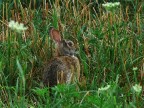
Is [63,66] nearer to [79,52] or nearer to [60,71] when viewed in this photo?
[60,71]

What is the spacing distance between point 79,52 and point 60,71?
25.0 inches

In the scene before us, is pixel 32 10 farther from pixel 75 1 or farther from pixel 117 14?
pixel 117 14

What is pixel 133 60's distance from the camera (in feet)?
18.4

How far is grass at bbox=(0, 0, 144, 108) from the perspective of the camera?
4619 mm

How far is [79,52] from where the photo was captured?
5879mm

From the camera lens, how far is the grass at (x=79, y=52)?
182 inches

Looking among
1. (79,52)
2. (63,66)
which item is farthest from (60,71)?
(79,52)

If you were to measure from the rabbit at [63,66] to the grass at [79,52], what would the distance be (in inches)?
3.6

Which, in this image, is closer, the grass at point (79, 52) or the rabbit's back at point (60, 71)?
the grass at point (79, 52)

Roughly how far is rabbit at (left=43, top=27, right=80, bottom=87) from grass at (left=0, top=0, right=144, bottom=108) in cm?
9

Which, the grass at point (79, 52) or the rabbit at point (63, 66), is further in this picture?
the rabbit at point (63, 66)

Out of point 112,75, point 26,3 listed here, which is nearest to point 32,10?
point 26,3

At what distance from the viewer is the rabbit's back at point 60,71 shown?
5258mm

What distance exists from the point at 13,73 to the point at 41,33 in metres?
1.06
